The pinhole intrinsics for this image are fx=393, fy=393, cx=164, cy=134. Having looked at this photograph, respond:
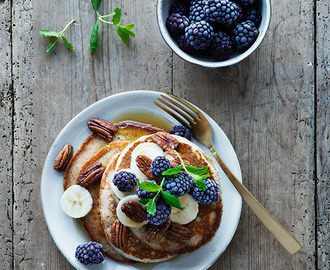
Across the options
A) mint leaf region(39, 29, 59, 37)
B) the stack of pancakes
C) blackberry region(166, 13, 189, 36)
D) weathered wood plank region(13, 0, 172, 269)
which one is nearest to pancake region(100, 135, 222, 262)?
the stack of pancakes

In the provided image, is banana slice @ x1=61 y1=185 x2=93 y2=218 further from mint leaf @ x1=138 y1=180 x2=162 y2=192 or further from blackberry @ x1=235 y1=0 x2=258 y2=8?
blackberry @ x1=235 y1=0 x2=258 y2=8

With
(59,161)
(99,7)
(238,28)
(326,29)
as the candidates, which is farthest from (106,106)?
(326,29)

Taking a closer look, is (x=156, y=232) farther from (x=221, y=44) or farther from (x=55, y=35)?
(x=55, y=35)

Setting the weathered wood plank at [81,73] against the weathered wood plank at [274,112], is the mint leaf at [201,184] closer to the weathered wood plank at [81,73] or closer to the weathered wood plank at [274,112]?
the weathered wood plank at [274,112]

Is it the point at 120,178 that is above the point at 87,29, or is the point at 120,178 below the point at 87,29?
below

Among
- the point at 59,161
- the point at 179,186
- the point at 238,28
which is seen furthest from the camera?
the point at 59,161

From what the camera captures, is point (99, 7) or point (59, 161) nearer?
point (59, 161)

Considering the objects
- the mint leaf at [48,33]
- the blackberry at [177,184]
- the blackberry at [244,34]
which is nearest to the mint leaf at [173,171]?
the blackberry at [177,184]

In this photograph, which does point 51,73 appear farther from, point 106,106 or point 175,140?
point 175,140
